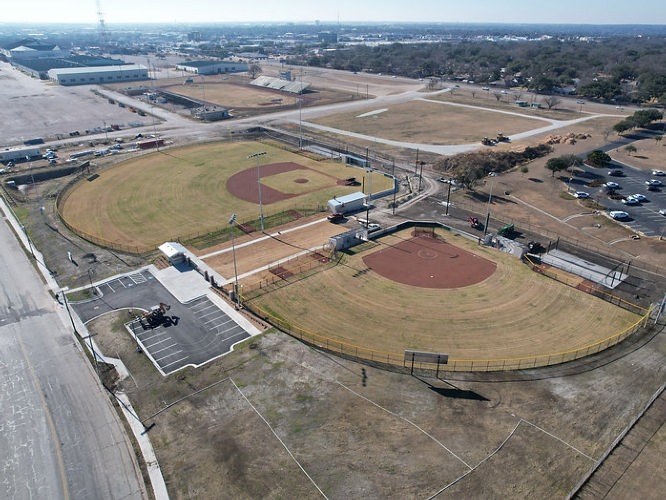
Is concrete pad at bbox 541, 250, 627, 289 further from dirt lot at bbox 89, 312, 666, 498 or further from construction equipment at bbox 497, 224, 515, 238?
dirt lot at bbox 89, 312, 666, 498

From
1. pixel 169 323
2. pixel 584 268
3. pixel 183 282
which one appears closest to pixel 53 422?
pixel 169 323

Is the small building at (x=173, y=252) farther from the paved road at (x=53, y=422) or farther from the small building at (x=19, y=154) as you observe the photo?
the small building at (x=19, y=154)

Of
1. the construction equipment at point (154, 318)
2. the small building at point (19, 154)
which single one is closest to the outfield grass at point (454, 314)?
the construction equipment at point (154, 318)

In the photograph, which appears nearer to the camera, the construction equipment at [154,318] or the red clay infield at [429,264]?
the construction equipment at [154,318]

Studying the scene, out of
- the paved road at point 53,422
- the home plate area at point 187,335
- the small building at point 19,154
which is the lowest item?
the paved road at point 53,422

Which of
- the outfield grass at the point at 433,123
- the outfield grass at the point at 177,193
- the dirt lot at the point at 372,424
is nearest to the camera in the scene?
the dirt lot at the point at 372,424

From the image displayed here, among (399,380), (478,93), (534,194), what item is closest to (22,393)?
(399,380)
